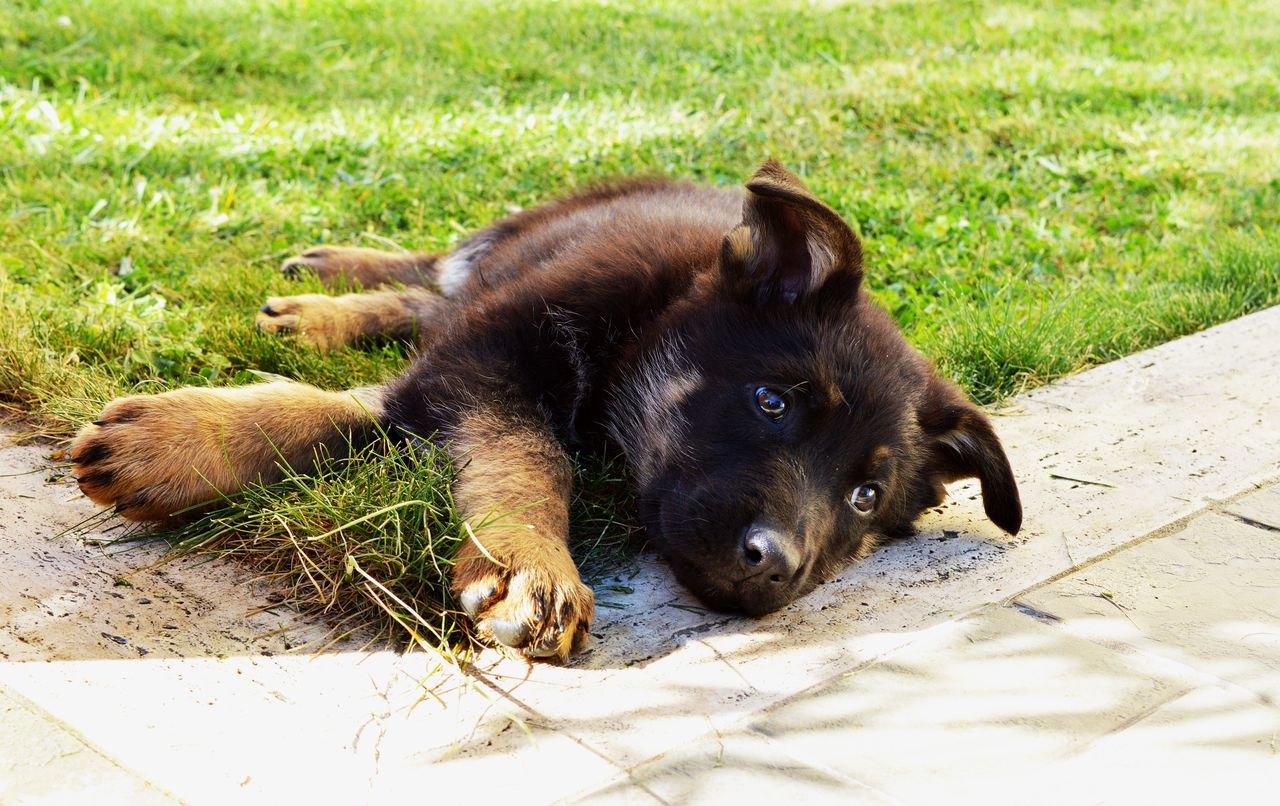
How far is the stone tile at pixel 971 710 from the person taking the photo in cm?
222

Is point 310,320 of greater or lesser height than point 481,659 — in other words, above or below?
above

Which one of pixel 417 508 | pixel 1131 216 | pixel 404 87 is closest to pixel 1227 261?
pixel 1131 216

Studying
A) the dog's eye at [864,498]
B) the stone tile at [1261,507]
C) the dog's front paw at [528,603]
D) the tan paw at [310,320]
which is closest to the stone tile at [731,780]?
the dog's front paw at [528,603]

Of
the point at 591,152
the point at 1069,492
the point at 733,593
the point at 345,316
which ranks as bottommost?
the point at 1069,492

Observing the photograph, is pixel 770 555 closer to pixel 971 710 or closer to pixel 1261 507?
pixel 971 710

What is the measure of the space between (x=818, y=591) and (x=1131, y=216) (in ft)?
13.2

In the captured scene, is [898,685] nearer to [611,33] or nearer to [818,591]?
[818,591]

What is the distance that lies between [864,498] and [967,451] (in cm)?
35

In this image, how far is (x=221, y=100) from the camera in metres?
7.24

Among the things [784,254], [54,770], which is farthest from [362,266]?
[54,770]

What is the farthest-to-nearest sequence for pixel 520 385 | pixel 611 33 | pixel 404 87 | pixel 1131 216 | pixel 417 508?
1. pixel 611 33
2. pixel 404 87
3. pixel 1131 216
4. pixel 520 385
5. pixel 417 508

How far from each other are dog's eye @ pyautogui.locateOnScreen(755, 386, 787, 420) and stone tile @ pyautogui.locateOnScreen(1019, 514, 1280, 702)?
754mm

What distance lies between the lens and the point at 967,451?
3361mm

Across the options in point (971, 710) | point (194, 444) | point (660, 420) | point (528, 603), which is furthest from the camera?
point (660, 420)
